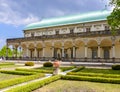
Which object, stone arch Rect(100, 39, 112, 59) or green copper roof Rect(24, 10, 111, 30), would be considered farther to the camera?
green copper roof Rect(24, 10, 111, 30)

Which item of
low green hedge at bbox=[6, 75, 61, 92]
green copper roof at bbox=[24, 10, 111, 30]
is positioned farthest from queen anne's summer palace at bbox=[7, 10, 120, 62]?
low green hedge at bbox=[6, 75, 61, 92]

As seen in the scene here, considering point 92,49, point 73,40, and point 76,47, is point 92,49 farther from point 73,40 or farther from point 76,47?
point 73,40

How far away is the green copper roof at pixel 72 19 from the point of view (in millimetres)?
44281

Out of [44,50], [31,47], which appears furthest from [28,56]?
[44,50]

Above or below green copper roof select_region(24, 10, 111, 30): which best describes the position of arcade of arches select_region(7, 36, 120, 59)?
below

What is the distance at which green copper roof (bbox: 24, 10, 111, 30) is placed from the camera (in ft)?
145

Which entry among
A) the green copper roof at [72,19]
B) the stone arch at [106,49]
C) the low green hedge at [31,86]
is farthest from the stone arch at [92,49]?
the low green hedge at [31,86]

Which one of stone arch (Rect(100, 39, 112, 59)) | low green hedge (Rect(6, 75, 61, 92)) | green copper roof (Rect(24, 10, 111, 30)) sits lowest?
low green hedge (Rect(6, 75, 61, 92))

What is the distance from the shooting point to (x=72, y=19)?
48188 mm

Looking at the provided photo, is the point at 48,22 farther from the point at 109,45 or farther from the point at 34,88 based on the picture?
the point at 34,88

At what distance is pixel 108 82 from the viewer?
1539 centimetres

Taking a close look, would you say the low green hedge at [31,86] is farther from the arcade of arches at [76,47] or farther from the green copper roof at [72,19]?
the green copper roof at [72,19]

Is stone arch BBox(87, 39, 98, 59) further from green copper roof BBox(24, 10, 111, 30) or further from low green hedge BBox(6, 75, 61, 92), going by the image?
low green hedge BBox(6, 75, 61, 92)

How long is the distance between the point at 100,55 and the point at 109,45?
2873 mm
